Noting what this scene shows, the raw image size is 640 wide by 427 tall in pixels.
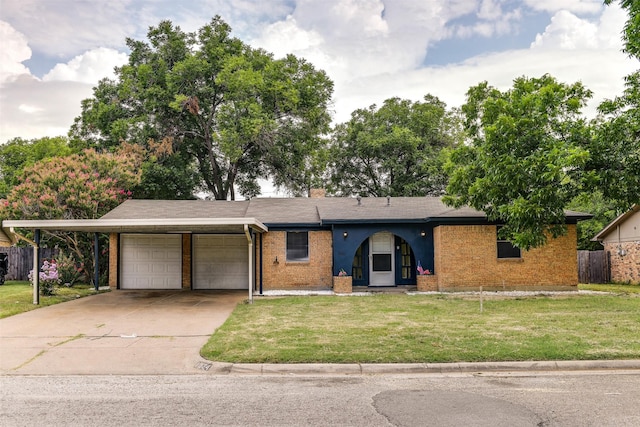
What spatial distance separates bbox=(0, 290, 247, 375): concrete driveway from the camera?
24.3 ft

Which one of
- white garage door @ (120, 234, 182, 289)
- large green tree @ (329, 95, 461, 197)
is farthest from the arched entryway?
large green tree @ (329, 95, 461, 197)

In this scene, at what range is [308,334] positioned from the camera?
916cm

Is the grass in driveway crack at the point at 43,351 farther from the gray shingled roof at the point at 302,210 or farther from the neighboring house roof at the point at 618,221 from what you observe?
the neighboring house roof at the point at 618,221

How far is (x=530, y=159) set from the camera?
12.9 m

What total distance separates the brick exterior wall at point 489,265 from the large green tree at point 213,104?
12953mm

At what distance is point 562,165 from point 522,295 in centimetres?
578

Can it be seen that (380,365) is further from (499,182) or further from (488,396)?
(499,182)

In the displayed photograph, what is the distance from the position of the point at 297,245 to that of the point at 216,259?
10.8 feet

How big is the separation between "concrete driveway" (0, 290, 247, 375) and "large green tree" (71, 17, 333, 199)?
13.6 m

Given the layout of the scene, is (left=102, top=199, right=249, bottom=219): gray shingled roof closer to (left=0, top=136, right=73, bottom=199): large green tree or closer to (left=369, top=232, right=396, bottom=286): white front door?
(left=369, top=232, right=396, bottom=286): white front door

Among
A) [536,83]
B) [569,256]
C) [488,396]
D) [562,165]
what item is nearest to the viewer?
[488,396]

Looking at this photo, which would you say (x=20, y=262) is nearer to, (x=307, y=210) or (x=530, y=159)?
(x=307, y=210)

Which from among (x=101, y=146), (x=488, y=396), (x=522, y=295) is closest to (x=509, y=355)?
(x=488, y=396)

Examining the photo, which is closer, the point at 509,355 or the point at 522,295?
the point at 509,355
